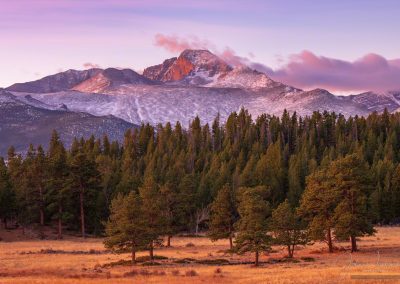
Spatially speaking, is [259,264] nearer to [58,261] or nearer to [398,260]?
[398,260]

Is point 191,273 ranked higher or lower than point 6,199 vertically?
lower

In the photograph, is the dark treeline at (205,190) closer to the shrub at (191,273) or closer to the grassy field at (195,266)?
the grassy field at (195,266)

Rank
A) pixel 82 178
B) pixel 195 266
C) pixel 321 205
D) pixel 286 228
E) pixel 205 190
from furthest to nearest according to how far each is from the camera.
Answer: pixel 205 190 → pixel 82 178 → pixel 321 205 → pixel 286 228 → pixel 195 266

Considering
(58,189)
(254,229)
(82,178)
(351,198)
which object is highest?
(82,178)

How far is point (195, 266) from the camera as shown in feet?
191

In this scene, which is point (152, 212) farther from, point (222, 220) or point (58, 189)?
point (58, 189)

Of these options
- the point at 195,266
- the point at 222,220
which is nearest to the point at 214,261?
the point at 195,266

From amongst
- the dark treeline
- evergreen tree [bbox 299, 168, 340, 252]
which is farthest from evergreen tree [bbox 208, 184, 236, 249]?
evergreen tree [bbox 299, 168, 340, 252]

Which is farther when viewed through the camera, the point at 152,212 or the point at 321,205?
the point at 152,212

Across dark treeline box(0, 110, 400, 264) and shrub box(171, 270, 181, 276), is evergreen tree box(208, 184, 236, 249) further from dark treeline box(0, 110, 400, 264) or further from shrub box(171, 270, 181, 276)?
shrub box(171, 270, 181, 276)

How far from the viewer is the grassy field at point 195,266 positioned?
152ft

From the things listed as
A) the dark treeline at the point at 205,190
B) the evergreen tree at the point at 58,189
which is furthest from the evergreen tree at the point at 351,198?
the evergreen tree at the point at 58,189

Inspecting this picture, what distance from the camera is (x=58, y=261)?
63.2m

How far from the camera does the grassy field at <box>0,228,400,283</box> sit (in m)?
46.3
